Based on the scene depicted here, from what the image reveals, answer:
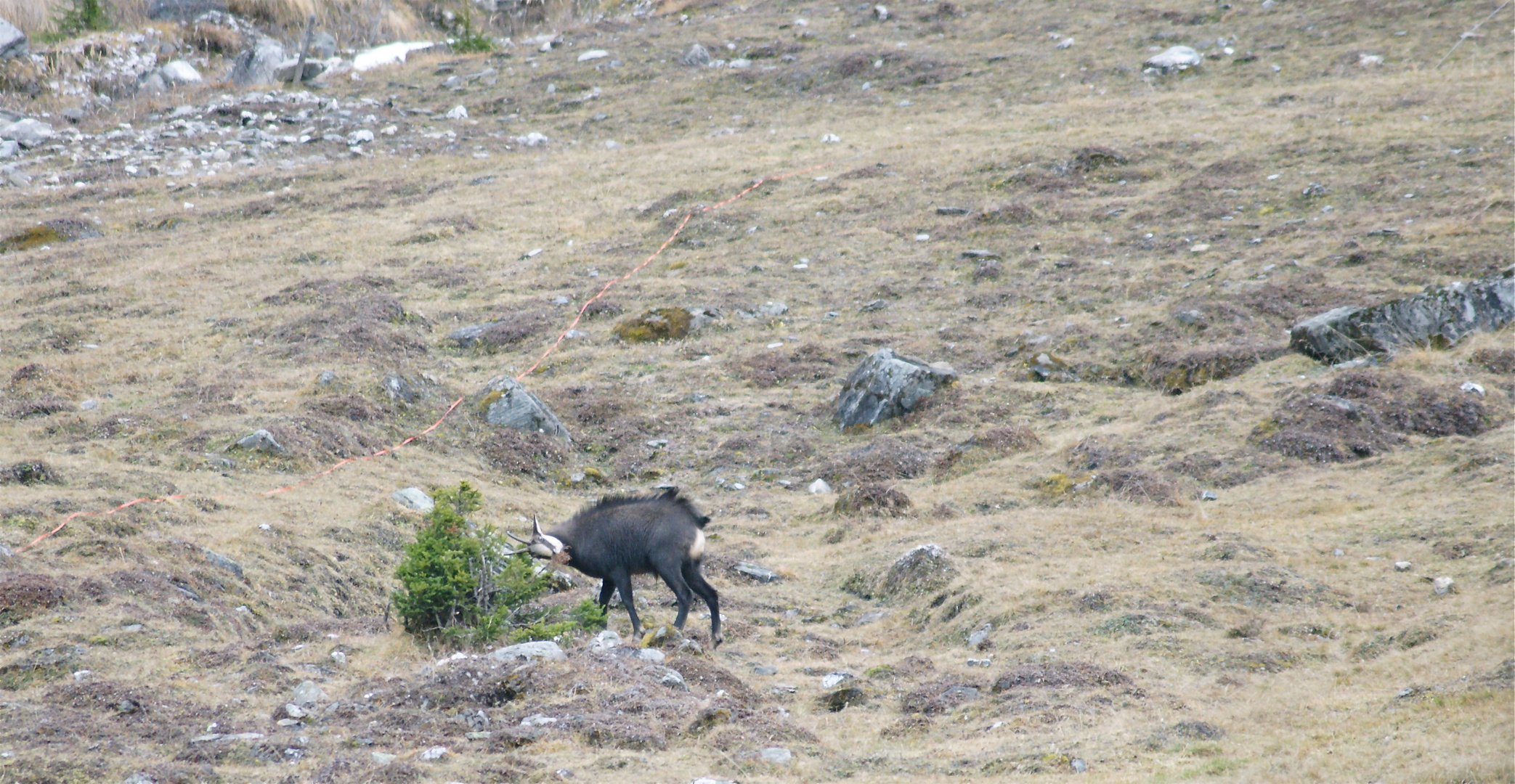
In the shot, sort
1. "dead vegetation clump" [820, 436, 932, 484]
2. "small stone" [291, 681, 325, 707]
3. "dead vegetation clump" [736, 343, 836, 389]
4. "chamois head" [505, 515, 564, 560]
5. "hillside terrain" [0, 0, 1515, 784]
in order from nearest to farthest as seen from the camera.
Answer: "hillside terrain" [0, 0, 1515, 784] < "small stone" [291, 681, 325, 707] < "chamois head" [505, 515, 564, 560] < "dead vegetation clump" [820, 436, 932, 484] < "dead vegetation clump" [736, 343, 836, 389]

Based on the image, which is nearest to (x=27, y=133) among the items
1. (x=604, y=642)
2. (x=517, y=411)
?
(x=517, y=411)

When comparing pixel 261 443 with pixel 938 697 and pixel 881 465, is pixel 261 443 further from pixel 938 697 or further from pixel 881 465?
pixel 938 697

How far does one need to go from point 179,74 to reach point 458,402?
3154 cm

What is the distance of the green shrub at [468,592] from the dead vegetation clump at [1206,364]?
10.2 meters

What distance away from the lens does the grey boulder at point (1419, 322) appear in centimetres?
1542

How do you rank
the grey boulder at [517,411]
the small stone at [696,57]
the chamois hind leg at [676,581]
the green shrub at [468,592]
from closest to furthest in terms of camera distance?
the green shrub at [468,592], the chamois hind leg at [676,581], the grey boulder at [517,411], the small stone at [696,57]

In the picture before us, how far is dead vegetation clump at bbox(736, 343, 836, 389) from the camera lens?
18.9 m

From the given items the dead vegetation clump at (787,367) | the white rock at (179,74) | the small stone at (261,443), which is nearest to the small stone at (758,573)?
the small stone at (261,443)

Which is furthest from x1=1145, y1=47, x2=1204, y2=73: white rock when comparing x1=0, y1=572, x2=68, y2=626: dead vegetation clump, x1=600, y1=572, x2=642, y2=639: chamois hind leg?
x1=0, y1=572, x2=68, y2=626: dead vegetation clump

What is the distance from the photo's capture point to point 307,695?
26.0 feet

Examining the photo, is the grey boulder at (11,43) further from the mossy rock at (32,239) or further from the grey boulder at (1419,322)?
the grey boulder at (1419,322)

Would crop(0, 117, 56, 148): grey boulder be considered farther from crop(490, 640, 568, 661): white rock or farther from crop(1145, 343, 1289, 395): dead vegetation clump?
crop(490, 640, 568, 661): white rock

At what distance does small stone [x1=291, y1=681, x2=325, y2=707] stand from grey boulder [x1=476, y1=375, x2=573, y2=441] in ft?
29.1

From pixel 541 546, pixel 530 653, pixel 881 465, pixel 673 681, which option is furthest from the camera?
pixel 881 465
